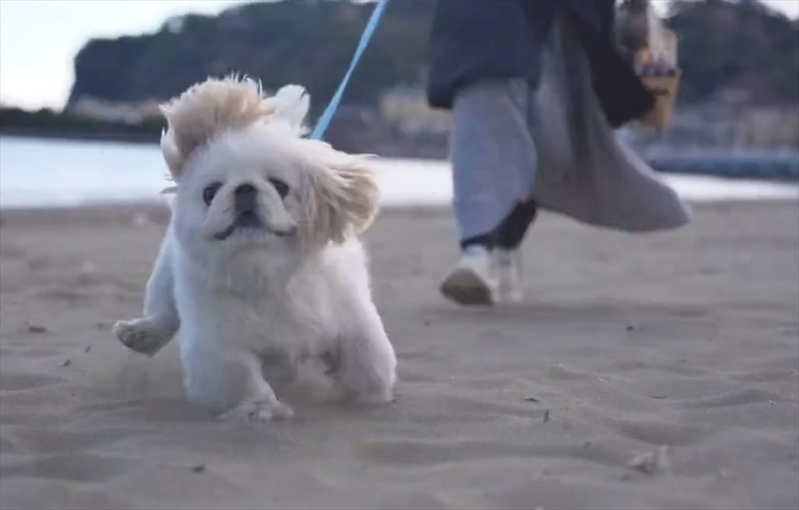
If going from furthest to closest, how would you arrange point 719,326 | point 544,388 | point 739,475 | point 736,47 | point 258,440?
point 736,47, point 719,326, point 544,388, point 258,440, point 739,475

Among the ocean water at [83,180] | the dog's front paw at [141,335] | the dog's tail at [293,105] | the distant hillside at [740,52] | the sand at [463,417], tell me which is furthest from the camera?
the distant hillside at [740,52]

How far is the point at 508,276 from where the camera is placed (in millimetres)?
5273

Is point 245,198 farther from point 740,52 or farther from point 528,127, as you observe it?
point 740,52

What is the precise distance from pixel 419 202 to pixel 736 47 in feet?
33.2

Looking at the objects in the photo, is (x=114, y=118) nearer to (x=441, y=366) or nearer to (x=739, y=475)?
(x=441, y=366)

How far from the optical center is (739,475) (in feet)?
7.88

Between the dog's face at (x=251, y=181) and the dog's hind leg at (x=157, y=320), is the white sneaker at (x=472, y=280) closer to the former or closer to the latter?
the dog's hind leg at (x=157, y=320)

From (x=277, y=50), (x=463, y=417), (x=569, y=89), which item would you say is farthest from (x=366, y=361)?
(x=277, y=50)

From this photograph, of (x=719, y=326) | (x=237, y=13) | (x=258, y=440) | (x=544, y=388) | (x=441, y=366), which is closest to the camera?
(x=258, y=440)

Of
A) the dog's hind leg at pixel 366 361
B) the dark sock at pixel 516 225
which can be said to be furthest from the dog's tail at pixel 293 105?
the dark sock at pixel 516 225

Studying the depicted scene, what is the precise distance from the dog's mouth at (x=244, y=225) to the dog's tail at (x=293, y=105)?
37cm

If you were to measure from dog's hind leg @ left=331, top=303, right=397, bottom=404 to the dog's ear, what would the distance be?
0.21 meters

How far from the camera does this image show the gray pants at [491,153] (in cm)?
482

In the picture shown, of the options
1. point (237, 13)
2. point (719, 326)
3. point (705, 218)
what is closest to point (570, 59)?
point (719, 326)
